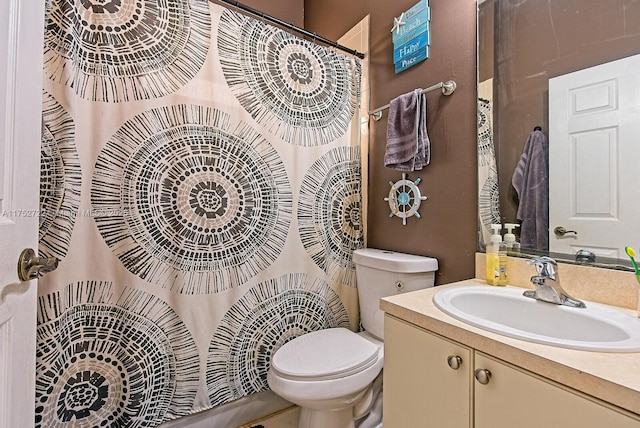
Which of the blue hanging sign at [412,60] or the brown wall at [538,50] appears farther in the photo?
the blue hanging sign at [412,60]

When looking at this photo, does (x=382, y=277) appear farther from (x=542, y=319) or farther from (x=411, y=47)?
(x=411, y=47)

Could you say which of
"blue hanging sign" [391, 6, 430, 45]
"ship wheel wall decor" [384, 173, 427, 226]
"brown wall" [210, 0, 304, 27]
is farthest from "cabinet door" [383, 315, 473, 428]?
"brown wall" [210, 0, 304, 27]

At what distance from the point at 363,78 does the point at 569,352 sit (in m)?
1.63

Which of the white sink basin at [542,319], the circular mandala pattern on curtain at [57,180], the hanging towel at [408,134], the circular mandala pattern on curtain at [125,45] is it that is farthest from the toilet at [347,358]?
the circular mandala pattern on curtain at [125,45]

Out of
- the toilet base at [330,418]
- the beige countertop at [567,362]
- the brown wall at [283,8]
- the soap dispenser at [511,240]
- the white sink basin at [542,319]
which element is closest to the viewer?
the beige countertop at [567,362]

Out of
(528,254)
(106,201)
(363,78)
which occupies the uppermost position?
(363,78)

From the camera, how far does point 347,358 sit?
3.93 ft

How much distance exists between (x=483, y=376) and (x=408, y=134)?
1037mm

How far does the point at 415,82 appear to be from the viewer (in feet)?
4.76

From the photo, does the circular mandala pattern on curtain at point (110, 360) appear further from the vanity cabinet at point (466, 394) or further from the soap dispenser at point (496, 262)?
the soap dispenser at point (496, 262)

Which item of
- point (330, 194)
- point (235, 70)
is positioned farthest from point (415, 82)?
point (235, 70)

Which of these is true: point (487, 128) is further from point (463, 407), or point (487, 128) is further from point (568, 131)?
point (463, 407)

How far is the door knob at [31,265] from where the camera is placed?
0.62 m

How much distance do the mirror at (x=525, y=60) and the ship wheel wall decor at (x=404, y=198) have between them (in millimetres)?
305
